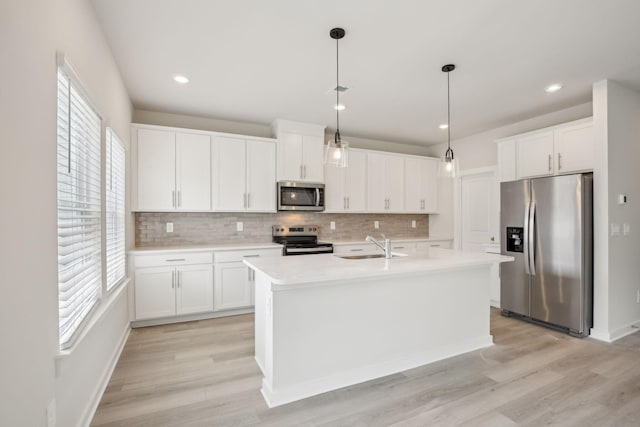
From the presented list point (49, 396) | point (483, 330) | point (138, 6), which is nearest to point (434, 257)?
point (483, 330)

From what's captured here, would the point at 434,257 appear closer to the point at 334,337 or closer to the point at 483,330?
the point at 483,330

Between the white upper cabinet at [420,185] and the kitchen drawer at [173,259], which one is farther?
the white upper cabinet at [420,185]

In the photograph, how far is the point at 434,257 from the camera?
2.93m

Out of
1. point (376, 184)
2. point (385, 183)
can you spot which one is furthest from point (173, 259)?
point (385, 183)

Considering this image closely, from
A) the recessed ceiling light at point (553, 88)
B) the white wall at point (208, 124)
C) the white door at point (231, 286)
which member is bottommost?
the white door at point (231, 286)

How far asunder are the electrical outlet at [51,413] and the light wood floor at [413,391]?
0.62 m

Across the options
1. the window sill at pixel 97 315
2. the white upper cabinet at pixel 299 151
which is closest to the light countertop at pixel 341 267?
the window sill at pixel 97 315

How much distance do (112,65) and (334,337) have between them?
283 cm

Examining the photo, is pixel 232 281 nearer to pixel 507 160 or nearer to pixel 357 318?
pixel 357 318

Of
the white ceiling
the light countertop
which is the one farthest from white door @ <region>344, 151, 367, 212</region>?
the light countertop

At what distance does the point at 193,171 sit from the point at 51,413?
2992 mm

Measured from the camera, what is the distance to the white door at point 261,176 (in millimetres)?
4332

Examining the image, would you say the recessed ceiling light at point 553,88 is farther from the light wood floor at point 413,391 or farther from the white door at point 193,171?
the white door at point 193,171

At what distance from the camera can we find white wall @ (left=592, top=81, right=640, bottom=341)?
3.23 meters
